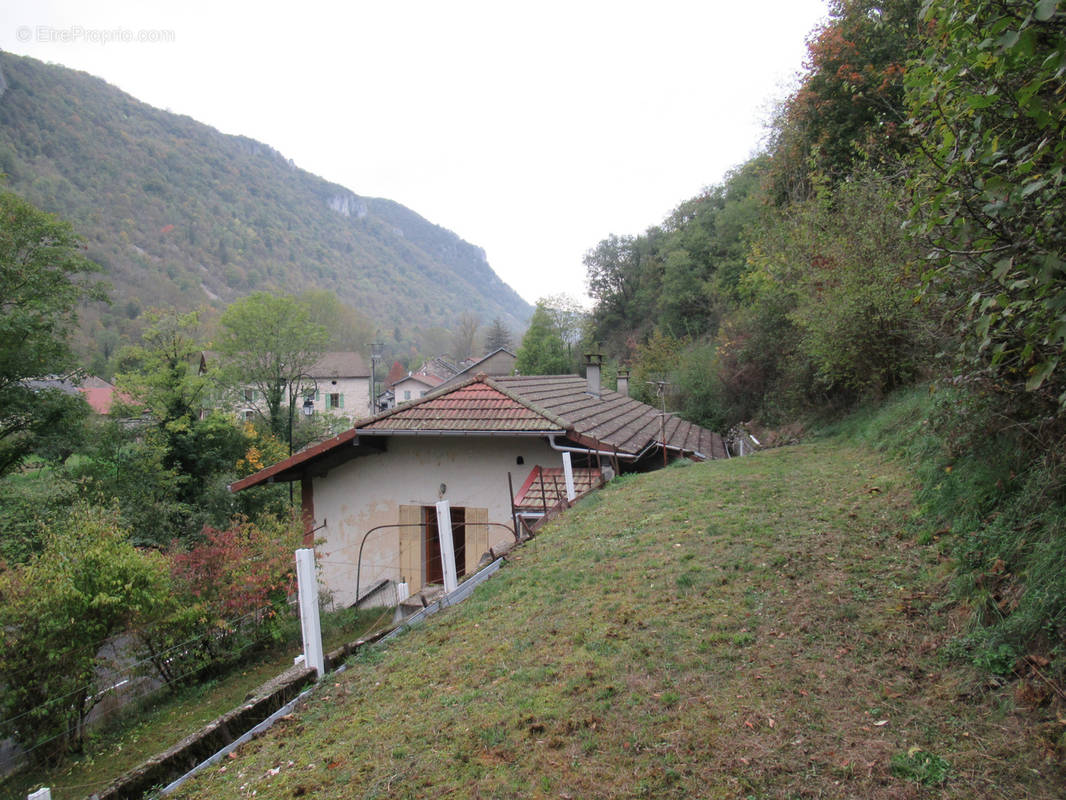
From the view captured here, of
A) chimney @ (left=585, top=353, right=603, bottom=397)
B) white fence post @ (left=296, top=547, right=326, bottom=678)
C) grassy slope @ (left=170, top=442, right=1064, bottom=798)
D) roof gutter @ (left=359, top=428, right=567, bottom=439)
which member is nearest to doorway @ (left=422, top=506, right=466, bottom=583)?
roof gutter @ (left=359, top=428, right=567, bottom=439)

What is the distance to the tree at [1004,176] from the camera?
2.20 meters

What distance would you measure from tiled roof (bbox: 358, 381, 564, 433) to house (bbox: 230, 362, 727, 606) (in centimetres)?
2

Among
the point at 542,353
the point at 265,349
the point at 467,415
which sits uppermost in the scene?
the point at 542,353

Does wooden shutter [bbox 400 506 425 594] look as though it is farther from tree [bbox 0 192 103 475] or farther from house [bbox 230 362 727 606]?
tree [bbox 0 192 103 475]

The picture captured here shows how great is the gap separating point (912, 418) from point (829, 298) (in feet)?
10.8

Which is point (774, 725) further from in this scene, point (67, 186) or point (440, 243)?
point (440, 243)

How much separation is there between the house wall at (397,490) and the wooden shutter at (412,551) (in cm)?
7

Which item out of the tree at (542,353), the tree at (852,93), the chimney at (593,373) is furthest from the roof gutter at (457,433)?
the tree at (542,353)

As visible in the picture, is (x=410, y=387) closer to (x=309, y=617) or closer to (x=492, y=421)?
(x=492, y=421)

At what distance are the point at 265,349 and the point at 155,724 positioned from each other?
3051 centimetres

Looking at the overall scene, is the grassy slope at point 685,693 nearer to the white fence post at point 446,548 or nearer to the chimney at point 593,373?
the white fence post at point 446,548

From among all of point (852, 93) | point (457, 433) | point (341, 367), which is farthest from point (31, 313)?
point (341, 367)

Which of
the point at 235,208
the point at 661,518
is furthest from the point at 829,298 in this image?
the point at 235,208

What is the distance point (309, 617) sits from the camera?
180 inches
